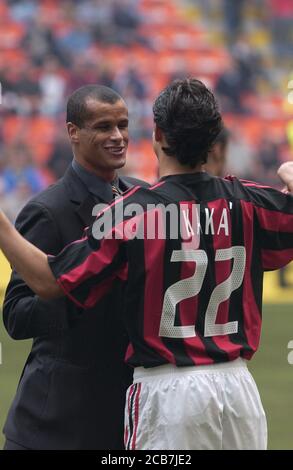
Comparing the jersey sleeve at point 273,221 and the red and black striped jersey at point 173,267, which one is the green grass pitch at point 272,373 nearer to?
the jersey sleeve at point 273,221

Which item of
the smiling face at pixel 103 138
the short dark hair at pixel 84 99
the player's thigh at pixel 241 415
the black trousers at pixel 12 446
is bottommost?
the black trousers at pixel 12 446

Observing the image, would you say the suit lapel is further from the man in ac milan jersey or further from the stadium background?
the stadium background

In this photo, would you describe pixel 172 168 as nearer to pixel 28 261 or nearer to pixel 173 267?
pixel 173 267

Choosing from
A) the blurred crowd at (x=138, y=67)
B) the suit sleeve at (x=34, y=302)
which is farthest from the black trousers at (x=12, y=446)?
the blurred crowd at (x=138, y=67)

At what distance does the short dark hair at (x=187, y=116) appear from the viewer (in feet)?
9.40

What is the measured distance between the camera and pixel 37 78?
1698 centimetres

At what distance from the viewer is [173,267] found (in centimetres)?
288

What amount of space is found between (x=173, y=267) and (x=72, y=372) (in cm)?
62

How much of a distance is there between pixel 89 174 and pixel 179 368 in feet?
2.83

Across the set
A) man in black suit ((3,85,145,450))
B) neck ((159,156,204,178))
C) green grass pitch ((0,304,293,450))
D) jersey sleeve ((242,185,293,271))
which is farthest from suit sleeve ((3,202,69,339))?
green grass pitch ((0,304,293,450))

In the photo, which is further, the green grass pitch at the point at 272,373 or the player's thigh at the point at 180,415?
the green grass pitch at the point at 272,373

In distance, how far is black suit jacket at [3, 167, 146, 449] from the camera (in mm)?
3240

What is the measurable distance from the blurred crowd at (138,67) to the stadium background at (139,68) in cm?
2

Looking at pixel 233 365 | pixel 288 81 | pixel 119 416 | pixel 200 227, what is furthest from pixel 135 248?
pixel 288 81
